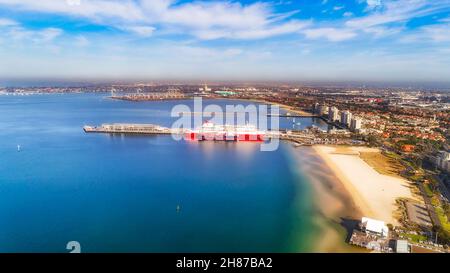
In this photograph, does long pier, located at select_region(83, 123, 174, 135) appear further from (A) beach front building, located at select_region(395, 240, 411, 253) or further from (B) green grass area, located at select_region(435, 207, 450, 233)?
(A) beach front building, located at select_region(395, 240, 411, 253)

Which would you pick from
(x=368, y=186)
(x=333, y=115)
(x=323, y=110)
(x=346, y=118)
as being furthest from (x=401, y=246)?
(x=323, y=110)

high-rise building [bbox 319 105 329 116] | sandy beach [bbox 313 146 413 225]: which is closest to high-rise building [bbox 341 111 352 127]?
high-rise building [bbox 319 105 329 116]

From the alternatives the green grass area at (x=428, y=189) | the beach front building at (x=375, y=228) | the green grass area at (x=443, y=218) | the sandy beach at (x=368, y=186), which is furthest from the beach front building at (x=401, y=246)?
the green grass area at (x=428, y=189)

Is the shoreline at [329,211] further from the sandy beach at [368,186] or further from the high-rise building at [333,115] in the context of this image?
the high-rise building at [333,115]
